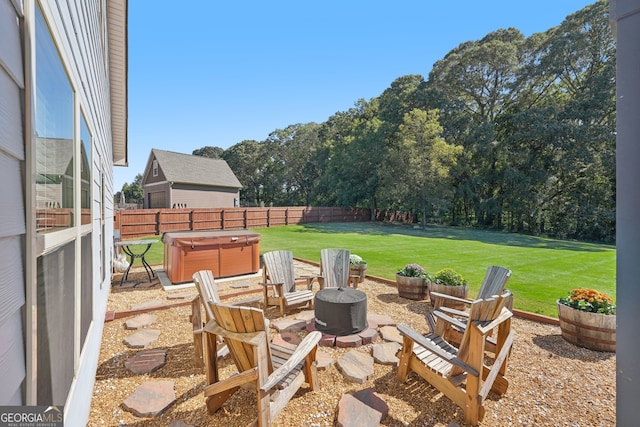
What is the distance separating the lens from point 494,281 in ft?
12.8

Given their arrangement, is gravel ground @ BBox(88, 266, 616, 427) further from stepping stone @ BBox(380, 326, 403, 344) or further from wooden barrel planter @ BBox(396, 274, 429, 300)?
wooden barrel planter @ BBox(396, 274, 429, 300)

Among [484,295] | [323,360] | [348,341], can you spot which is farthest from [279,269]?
[484,295]

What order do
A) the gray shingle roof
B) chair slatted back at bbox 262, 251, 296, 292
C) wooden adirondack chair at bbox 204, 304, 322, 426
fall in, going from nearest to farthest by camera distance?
1. wooden adirondack chair at bbox 204, 304, 322, 426
2. chair slatted back at bbox 262, 251, 296, 292
3. the gray shingle roof

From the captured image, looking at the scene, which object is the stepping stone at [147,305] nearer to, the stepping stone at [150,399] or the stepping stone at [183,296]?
the stepping stone at [183,296]

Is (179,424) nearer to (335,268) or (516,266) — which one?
(335,268)

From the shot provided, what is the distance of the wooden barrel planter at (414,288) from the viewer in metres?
5.46

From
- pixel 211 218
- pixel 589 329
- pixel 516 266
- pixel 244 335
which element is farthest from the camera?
pixel 211 218

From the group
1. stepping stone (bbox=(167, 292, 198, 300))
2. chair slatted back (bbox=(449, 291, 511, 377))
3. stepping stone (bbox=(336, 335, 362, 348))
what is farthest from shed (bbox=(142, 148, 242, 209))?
chair slatted back (bbox=(449, 291, 511, 377))

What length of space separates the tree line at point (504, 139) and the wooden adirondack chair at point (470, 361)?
20313mm

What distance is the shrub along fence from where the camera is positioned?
1528 cm

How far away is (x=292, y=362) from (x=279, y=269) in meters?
2.98

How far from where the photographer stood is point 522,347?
3.77 m

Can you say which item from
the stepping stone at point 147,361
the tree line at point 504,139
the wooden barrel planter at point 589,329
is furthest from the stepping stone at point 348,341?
the tree line at point 504,139

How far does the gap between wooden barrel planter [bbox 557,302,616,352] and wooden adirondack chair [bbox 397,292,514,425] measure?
1.65m
